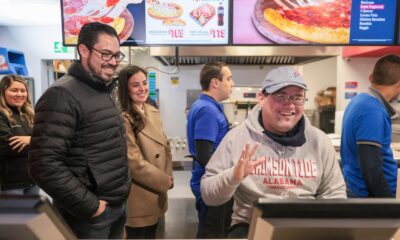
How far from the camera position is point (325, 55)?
3.56m

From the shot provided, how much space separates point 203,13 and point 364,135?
1.40 metres

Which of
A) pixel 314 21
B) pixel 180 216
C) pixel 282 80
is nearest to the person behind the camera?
pixel 282 80

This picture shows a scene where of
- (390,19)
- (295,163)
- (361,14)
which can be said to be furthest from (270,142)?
(390,19)

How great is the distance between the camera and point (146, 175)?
194 cm

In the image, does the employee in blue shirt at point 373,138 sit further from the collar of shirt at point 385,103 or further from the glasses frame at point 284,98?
the glasses frame at point 284,98

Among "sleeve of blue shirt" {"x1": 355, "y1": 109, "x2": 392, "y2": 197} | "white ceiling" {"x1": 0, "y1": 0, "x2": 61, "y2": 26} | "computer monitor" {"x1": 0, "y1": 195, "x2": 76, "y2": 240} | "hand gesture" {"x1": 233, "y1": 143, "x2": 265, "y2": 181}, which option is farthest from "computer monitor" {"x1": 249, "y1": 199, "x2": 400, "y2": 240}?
"white ceiling" {"x1": 0, "y1": 0, "x2": 61, "y2": 26}

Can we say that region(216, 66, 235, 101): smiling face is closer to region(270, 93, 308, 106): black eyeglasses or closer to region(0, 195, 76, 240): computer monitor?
region(270, 93, 308, 106): black eyeglasses

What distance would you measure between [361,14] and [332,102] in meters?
5.02

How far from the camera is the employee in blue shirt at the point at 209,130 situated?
7.04 feet

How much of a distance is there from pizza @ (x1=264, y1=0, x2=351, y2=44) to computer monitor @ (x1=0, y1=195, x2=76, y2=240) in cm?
211

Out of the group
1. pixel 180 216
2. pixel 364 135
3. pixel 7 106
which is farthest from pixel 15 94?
pixel 364 135

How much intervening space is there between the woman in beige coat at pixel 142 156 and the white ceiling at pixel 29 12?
2307 mm

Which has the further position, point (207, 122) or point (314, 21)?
point (314, 21)

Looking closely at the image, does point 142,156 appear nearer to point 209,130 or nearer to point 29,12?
point 209,130
